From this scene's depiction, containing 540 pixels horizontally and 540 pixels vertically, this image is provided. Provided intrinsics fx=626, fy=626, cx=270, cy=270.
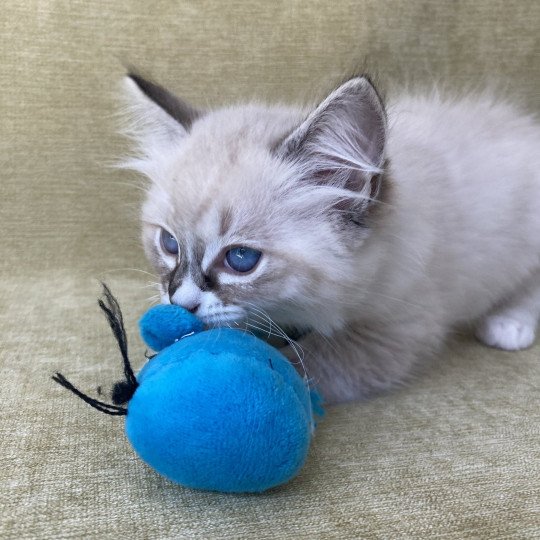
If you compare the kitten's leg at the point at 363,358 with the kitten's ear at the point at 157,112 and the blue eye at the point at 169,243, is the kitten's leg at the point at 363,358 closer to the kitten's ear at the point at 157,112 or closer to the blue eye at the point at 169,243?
the blue eye at the point at 169,243

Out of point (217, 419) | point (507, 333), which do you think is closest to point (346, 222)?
point (217, 419)

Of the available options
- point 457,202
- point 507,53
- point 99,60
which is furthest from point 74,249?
point 507,53

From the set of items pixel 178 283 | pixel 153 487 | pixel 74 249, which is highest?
pixel 178 283

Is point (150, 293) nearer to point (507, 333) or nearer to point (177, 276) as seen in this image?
point (177, 276)

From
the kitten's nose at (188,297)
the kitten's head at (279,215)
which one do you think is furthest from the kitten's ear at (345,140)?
the kitten's nose at (188,297)

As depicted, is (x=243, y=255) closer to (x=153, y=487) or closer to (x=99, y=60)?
(x=153, y=487)

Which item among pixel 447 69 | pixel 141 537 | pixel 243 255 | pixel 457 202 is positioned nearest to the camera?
pixel 141 537
